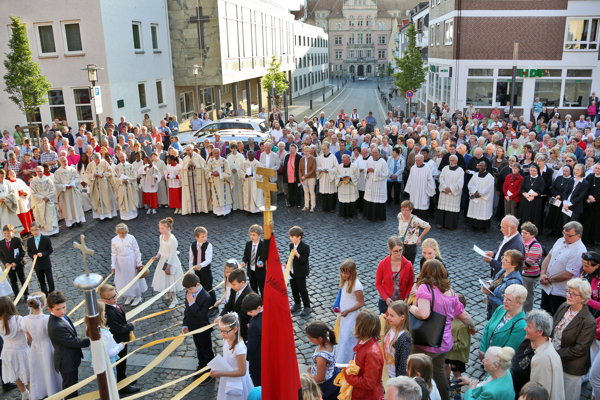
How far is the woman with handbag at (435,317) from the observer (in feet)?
16.8

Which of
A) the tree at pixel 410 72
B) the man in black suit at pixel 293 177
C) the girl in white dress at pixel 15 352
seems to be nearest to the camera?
the girl in white dress at pixel 15 352

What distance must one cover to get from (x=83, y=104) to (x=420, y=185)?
1749cm

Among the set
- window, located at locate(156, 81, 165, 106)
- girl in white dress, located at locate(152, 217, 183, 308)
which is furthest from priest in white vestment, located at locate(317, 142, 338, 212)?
window, located at locate(156, 81, 165, 106)

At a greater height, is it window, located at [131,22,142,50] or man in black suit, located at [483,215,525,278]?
window, located at [131,22,142,50]

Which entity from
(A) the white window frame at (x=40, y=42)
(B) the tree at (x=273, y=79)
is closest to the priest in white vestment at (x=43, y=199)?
(A) the white window frame at (x=40, y=42)

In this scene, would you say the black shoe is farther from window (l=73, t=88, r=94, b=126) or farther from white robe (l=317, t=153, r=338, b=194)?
window (l=73, t=88, r=94, b=126)

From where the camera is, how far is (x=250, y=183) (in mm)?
13367

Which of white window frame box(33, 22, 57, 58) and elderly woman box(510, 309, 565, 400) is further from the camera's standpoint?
white window frame box(33, 22, 57, 58)

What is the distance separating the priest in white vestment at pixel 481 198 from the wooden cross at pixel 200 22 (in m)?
21.1

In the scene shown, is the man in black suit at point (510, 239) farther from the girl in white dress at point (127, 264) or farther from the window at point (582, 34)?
the window at point (582, 34)

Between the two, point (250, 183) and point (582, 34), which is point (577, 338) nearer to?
point (250, 183)

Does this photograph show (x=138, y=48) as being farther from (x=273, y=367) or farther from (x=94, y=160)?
(x=273, y=367)

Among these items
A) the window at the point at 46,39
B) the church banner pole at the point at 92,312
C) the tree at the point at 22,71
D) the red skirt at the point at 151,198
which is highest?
the window at the point at 46,39

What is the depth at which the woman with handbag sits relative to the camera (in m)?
5.13
